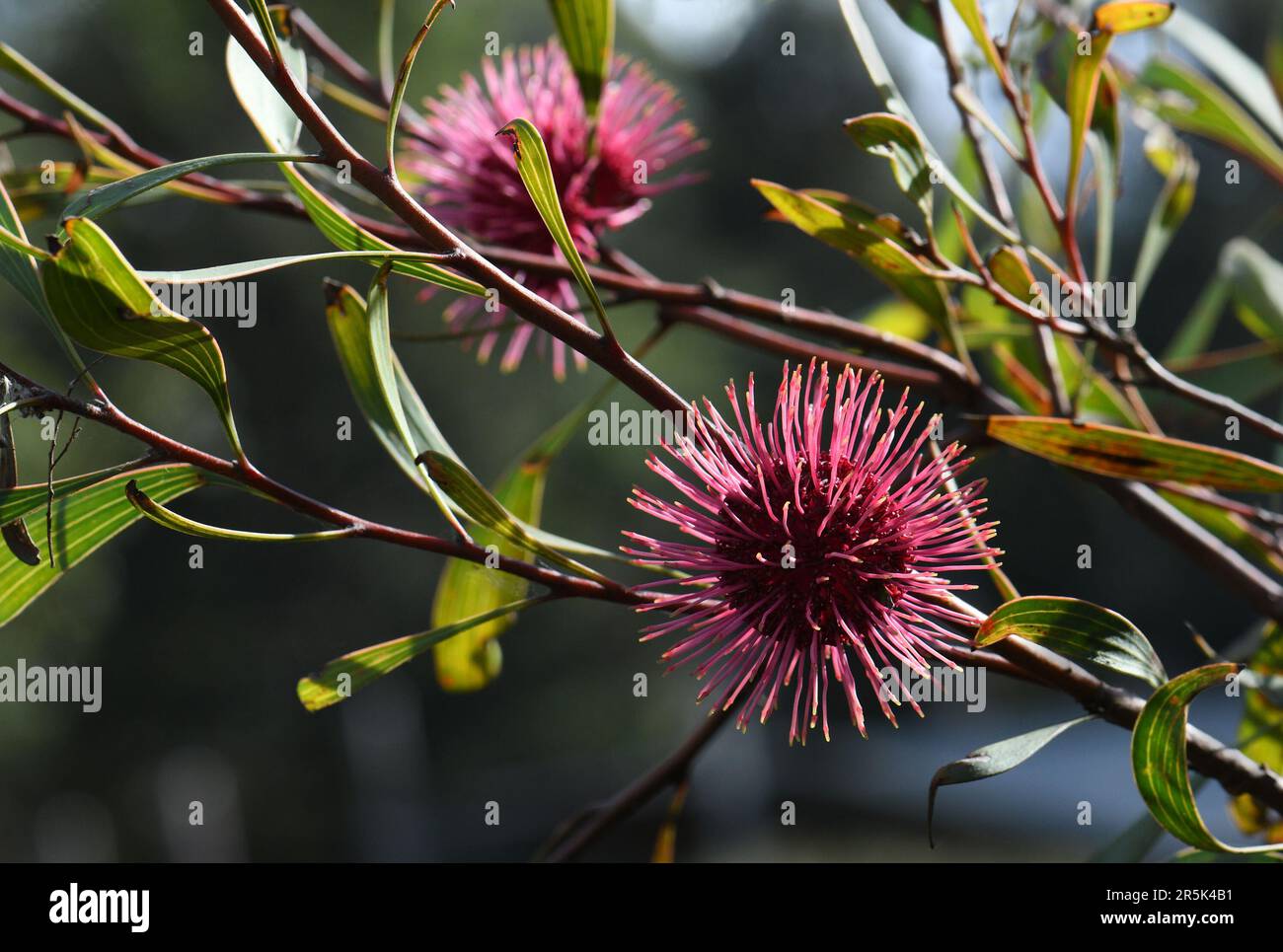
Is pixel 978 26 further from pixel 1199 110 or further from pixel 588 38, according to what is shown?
pixel 1199 110

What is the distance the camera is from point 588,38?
101cm

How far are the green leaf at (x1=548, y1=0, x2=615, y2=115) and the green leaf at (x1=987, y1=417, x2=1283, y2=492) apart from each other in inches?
20.7

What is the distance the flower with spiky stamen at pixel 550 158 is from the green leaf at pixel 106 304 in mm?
530

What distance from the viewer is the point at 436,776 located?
15633mm

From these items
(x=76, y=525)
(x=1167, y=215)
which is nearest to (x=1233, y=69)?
(x=1167, y=215)

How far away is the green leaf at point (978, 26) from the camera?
0.88 m

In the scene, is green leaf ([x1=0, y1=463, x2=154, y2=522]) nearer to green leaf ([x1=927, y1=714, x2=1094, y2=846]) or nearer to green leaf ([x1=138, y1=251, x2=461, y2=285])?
green leaf ([x1=138, y1=251, x2=461, y2=285])

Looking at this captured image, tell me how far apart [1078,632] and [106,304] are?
1.95 feet

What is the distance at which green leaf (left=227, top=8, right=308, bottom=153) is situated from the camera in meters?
0.73

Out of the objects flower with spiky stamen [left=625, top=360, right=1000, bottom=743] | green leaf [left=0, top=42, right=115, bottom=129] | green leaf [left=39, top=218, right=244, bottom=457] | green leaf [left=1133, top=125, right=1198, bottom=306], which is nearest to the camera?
green leaf [left=39, top=218, right=244, bottom=457]

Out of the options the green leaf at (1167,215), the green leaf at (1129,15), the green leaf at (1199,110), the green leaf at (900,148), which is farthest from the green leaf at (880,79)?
the green leaf at (1199,110)

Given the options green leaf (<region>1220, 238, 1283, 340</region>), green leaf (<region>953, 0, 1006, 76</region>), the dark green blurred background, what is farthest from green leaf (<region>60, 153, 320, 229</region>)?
the dark green blurred background
